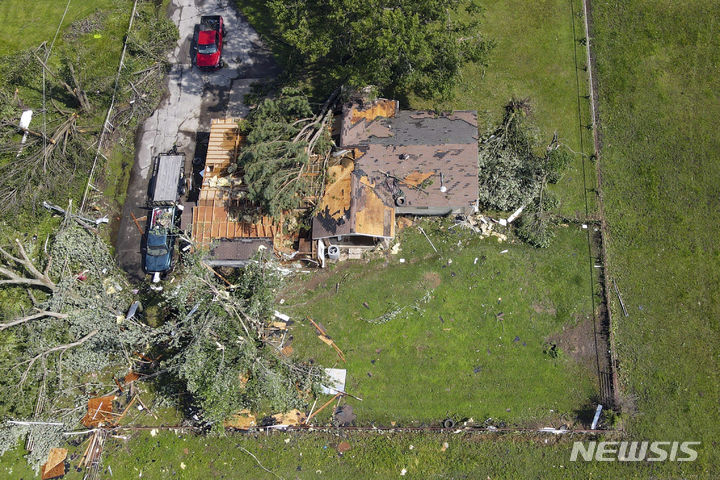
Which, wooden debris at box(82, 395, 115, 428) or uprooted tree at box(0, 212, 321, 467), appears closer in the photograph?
uprooted tree at box(0, 212, 321, 467)

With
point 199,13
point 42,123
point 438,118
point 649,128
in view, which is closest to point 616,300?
point 649,128

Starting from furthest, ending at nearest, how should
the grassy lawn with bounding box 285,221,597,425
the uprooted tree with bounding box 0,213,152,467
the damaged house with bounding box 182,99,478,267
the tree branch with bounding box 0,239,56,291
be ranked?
the damaged house with bounding box 182,99,478,267
the grassy lawn with bounding box 285,221,597,425
the uprooted tree with bounding box 0,213,152,467
the tree branch with bounding box 0,239,56,291

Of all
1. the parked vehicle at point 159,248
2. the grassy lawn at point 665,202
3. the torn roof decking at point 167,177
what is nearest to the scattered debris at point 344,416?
the parked vehicle at point 159,248

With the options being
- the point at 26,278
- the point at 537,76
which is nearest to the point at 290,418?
the point at 26,278

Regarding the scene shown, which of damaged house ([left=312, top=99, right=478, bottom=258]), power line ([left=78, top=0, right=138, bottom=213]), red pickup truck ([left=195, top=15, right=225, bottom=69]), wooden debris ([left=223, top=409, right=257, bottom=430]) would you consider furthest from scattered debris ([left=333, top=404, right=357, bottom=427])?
red pickup truck ([left=195, top=15, right=225, bottom=69])

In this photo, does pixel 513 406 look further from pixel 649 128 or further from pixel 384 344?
pixel 649 128

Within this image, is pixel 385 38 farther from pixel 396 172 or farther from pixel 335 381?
pixel 335 381

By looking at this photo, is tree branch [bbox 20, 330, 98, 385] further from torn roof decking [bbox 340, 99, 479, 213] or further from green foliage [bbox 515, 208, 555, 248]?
green foliage [bbox 515, 208, 555, 248]
